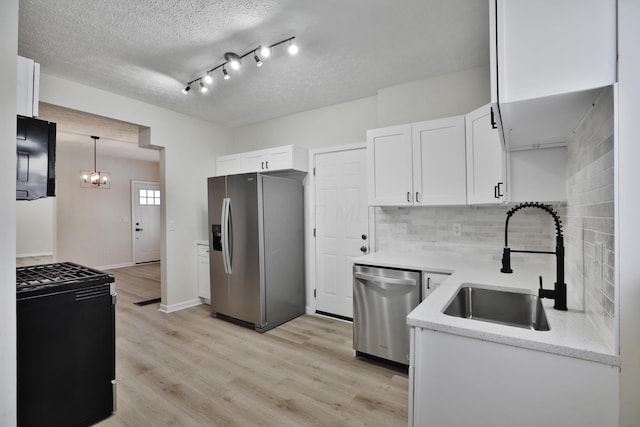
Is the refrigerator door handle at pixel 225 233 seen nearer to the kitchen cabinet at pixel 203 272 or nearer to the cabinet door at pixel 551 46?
the kitchen cabinet at pixel 203 272

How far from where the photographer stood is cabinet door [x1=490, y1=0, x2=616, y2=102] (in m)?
0.95

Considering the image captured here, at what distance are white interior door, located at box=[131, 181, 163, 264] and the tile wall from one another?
8462 mm

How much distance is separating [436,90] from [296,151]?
168cm

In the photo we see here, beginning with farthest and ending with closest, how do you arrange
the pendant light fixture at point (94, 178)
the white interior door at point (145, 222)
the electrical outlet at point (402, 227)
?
the white interior door at point (145, 222) → the pendant light fixture at point (94, 178) → the electrical outlet at point (402, 227)

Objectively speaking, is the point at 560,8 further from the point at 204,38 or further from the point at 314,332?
the point at 314,332

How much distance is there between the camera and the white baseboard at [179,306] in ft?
12.9

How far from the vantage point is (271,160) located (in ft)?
12.5

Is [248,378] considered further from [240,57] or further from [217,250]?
[240,57]

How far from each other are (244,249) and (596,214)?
9.96ft

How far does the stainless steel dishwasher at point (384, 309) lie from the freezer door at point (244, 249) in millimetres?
1243

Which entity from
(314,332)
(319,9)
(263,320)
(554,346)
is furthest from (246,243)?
(554,346)

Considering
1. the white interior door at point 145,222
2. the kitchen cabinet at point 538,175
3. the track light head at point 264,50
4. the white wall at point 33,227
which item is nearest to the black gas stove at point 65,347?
the track light head at point 264,50

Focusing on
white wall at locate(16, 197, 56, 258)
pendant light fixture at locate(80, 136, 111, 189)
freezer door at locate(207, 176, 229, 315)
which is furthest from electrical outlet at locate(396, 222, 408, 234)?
white wall at locate(16, 197, 56, 258)

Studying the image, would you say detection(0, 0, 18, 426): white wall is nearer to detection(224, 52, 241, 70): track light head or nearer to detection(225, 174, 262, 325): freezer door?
detection(224, 52, 241, 70): track light head
